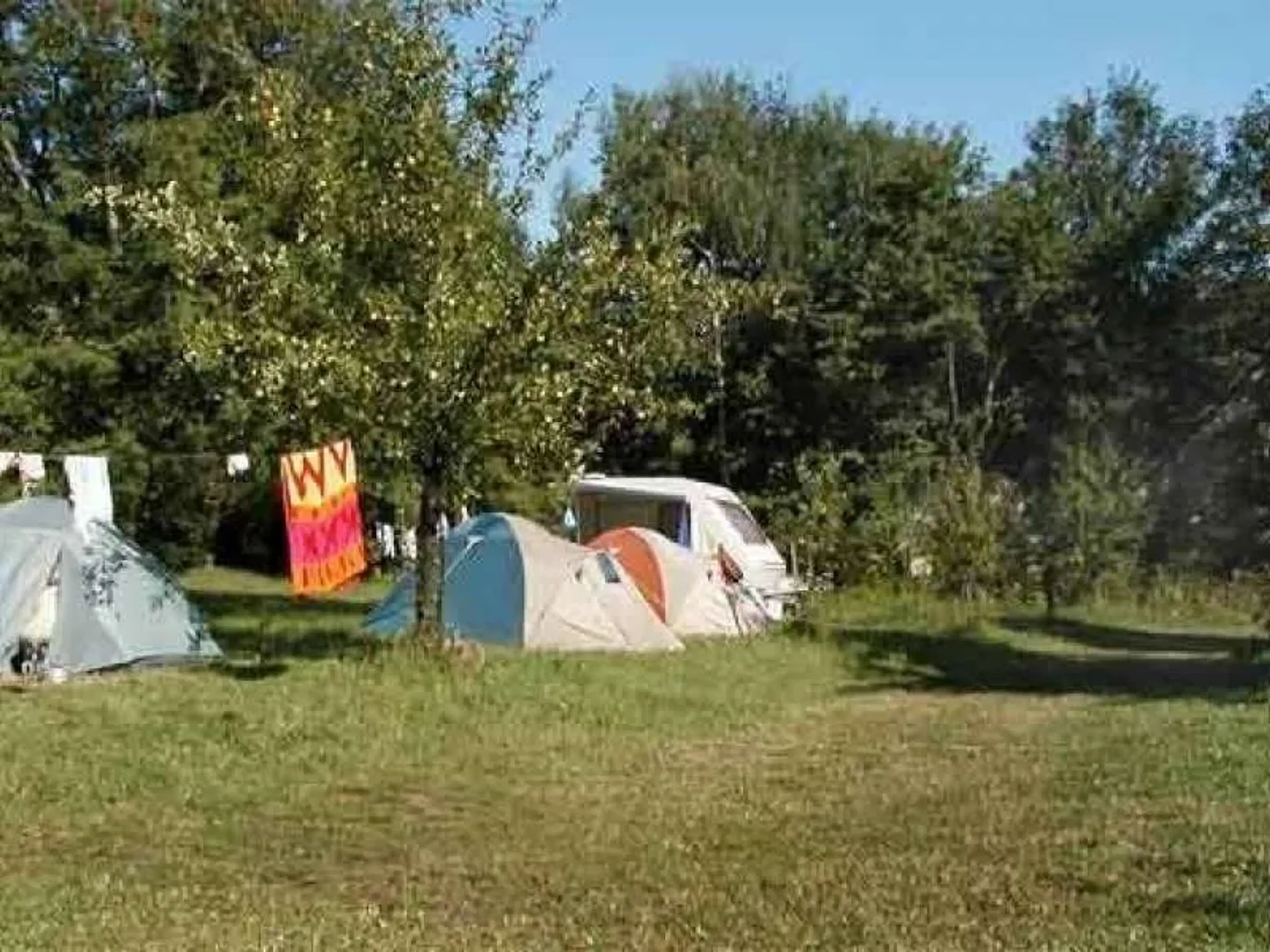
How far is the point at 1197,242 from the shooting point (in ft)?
146

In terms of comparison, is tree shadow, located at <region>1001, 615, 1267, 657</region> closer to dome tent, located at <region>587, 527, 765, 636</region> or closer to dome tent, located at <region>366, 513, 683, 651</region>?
dome tent, located at <region>587, 527, 765, 636</region>

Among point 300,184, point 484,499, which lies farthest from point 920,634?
point 300,184

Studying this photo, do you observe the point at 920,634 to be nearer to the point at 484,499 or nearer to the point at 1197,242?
the point at 484,499

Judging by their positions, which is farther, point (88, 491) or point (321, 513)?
point (88, 491)

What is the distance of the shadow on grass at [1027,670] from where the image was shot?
18.7 metres

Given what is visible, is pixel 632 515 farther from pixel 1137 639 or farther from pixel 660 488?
pixel 1137 639

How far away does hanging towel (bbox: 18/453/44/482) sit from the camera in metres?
19.2

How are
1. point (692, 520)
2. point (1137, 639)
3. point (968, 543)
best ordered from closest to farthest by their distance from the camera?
point (1137, 639) < point (692, 520) < point (968, 543)

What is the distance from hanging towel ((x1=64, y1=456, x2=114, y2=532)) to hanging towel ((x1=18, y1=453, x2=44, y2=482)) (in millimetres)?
745

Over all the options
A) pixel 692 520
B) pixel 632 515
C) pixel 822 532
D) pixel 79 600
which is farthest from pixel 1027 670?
pixel 822 532

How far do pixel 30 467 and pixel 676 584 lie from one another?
8135 mm

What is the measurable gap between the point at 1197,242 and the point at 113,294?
2657 cm

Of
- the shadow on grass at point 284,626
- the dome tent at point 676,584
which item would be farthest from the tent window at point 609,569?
the shadow on grass at point 284,626

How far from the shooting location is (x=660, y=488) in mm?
29625
